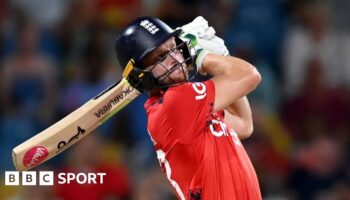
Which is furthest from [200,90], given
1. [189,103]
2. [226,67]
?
[226,67]

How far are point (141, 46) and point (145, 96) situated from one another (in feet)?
12.0

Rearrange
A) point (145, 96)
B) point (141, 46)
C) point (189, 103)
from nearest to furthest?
point (189, 103) < point (141, 46) < point (145, 96)

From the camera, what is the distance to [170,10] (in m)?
9.41

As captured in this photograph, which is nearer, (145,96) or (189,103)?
(189,103)

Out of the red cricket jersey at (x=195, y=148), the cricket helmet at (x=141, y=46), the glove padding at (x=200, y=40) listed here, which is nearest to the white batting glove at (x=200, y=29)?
the glove padding at (x=200, y=40)

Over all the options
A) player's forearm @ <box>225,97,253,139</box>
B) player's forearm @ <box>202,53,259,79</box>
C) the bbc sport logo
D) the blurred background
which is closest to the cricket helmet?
player's forearm @ <box>202,53,259,79</box>

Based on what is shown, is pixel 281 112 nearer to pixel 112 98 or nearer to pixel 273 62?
pixel 273 62

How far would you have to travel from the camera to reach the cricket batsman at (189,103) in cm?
490

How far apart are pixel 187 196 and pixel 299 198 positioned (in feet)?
11.5

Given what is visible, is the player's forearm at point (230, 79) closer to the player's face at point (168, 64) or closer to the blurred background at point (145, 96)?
the player's face at point (168, 64)

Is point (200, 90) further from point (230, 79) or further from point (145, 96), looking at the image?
point (145, 96)

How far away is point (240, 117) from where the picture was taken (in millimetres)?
5578

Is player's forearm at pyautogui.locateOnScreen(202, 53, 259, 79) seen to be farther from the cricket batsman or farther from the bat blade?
the bat blade

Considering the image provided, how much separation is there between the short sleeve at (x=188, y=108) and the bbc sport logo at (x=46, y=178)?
1594 mm
